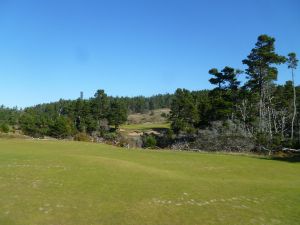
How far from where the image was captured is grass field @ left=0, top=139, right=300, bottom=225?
1256 cm

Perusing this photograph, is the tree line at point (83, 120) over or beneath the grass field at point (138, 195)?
over

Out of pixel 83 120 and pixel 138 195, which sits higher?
pixel 83 120

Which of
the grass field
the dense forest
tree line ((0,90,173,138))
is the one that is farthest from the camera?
tree line ((0,90,173,138))

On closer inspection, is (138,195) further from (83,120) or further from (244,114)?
(83,120)

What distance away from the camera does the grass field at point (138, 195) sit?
1256 centimetres

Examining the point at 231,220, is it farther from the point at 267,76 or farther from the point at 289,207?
the point at 267,76

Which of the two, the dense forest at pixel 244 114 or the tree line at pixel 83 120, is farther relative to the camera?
the tree line at pixel 83 120

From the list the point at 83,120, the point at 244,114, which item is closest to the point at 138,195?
the point at 244,114

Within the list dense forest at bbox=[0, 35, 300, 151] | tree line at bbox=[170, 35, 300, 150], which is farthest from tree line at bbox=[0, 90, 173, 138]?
tree line at bbox=[170, 35, 300, 150]

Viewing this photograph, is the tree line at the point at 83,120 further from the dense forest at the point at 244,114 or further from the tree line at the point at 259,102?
the tree line at the point at 259,102

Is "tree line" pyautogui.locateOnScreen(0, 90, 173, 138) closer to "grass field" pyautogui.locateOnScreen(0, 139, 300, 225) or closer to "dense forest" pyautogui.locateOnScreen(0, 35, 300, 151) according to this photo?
"dense forest" pyautogui.locateOnScreen(0, 35, 300, 151)

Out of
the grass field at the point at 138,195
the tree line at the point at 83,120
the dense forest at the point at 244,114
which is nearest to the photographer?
the grass field at the point at 138,195

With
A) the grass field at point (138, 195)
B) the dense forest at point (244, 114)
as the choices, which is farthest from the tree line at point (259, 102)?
the grass field at point (138, 195)

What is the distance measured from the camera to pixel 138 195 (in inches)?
614
